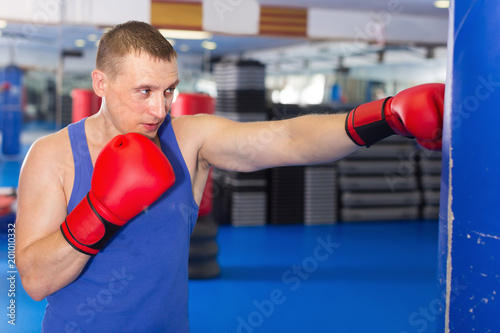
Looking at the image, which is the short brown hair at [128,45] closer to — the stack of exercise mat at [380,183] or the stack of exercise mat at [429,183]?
the stack of exercise mat at [380,183]

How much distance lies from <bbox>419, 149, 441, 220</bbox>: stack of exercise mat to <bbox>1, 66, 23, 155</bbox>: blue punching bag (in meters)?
8.28

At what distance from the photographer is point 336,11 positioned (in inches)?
332

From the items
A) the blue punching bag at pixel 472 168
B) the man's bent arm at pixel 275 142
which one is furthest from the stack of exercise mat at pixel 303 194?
Answer: the blue punching bag at pixel 472 168

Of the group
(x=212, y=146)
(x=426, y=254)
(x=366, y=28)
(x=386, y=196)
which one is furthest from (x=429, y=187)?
(x=212, y=146)

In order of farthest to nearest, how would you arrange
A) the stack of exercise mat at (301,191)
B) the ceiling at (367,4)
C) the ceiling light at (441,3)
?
the ceiling at (367,4), the ceiling light at (441,3), the stack of exercise mat at (301,191)

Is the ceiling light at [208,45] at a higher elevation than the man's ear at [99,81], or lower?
higher

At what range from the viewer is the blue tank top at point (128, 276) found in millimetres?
1346

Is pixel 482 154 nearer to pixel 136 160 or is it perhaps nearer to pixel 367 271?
pixel 136 160

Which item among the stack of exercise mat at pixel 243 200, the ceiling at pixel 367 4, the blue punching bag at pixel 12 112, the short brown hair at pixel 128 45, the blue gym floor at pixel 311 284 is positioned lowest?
the blue gym floor at pixel 311 284

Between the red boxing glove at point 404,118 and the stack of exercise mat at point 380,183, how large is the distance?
497 centimetres

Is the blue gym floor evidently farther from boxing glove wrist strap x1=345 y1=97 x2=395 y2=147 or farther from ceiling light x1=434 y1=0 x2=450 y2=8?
ceiling light x1=434 y1=0 x2=450 y2=8

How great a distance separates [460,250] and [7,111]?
36.9 ft

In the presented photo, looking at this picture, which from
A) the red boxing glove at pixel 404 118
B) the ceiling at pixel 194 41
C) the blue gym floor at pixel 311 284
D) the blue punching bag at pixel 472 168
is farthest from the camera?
the ceiling at pixel 194 41

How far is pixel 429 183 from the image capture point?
653cm
